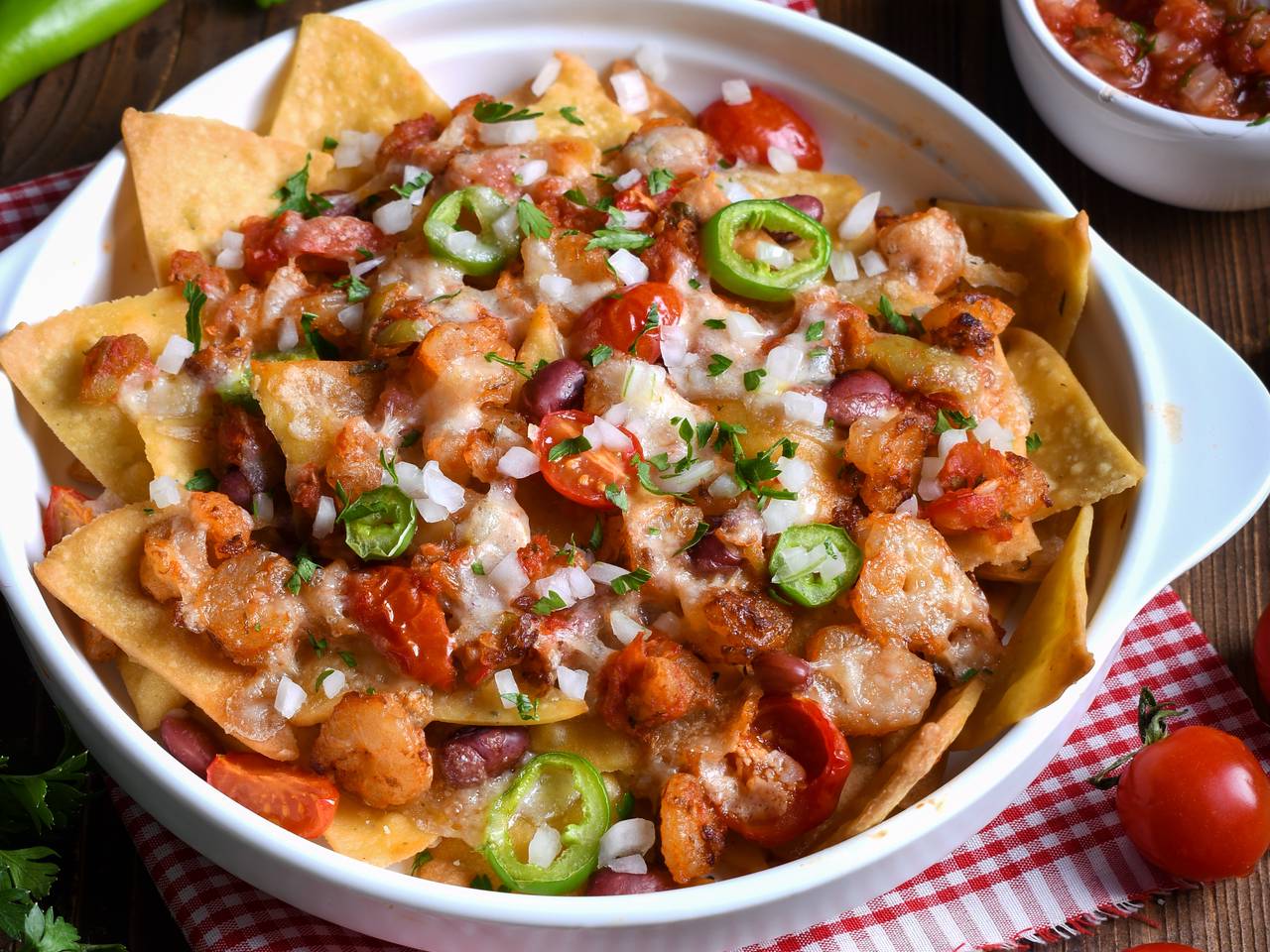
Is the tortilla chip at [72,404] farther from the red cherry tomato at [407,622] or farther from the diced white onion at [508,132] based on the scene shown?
the diced white onion at [508,132]

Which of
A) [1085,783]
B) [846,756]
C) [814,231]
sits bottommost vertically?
[1085,783]

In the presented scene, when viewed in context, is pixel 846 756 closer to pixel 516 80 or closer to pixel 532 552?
pixel 532 552

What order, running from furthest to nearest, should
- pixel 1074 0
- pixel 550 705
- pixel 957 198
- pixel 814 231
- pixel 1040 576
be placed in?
pixel 1074 0 → pixel 957 198 → pixel 814 231 → pixel 1040 576 → pixel 550 705

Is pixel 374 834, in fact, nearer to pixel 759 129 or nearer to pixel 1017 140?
pixel 759 129

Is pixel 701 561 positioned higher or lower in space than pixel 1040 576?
higher

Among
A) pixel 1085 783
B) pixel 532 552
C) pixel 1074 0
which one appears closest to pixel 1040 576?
pixel 1085 783

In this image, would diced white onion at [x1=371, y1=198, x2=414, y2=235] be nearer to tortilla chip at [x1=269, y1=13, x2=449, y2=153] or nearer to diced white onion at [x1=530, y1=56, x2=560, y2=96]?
tortilla chip at [x1=269, y1=13, x2=449, y2=153]

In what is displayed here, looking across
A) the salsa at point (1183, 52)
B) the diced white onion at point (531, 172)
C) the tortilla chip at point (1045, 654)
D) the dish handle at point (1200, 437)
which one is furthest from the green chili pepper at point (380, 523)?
the salsa at point (1183, 52)

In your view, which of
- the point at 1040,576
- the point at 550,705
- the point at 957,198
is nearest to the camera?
the point at 550,705
